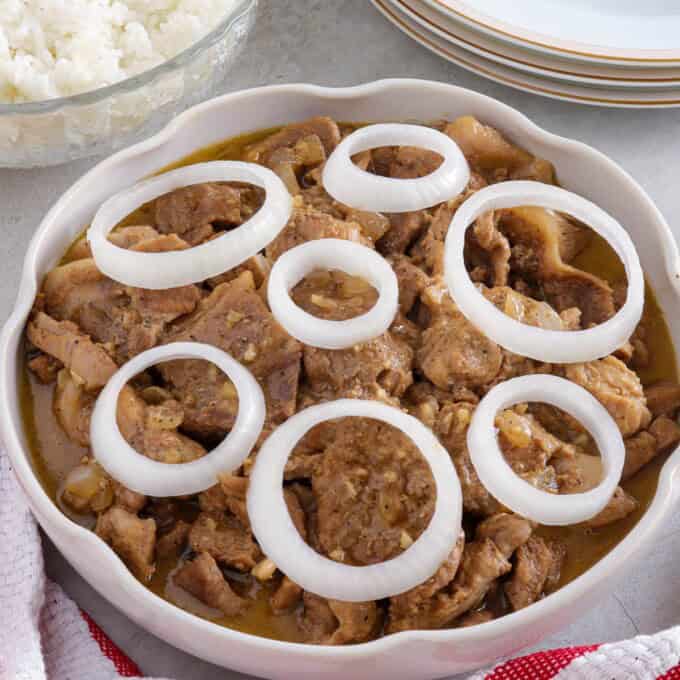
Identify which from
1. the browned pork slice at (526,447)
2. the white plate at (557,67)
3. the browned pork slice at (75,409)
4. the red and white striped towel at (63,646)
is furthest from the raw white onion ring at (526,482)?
the white plate at (557,67)

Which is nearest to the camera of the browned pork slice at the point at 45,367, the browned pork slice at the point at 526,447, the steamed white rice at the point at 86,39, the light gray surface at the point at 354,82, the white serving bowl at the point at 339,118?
the white serving bowl at the point at 339,118

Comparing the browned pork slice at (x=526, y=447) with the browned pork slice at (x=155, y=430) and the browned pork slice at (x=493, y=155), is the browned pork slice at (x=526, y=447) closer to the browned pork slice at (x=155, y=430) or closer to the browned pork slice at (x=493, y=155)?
the browned pork slice at (x=155, y=430)

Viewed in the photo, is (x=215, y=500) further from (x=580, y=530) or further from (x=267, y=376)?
(x=580, y=530)

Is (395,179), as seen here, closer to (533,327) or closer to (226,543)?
(533,327)

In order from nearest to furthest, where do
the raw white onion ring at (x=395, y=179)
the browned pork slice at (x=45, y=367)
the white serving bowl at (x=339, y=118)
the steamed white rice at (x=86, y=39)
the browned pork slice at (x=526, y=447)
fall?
1. the white serving bowl at (x=339, y=118)
2. the browned pork slice at (x=526, y=447)
3. the browned pork slice at (x=45, y=367)
4. the raw white onion ring at (x=395, y=179)
5. the steamed white rice at (x=86, y=39)

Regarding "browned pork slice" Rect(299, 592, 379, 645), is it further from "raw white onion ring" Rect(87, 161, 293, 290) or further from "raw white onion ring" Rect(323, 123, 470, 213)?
"raw white onion ring" Rect(323, 123, 470, 213)

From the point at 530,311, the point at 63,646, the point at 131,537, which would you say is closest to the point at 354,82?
the point at 530,311

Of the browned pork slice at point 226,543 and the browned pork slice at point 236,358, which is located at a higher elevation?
the browned pork slice at point 236,358
